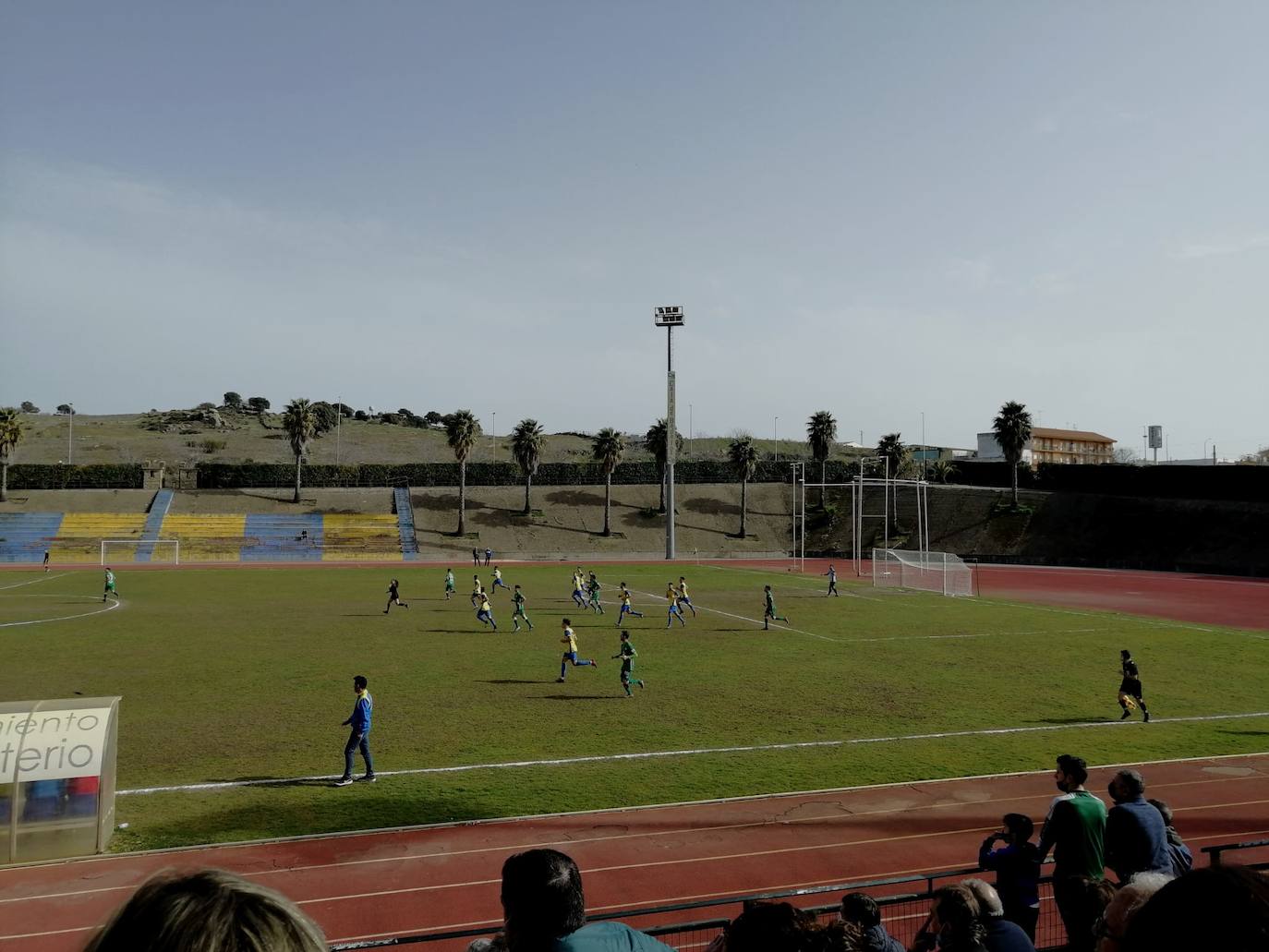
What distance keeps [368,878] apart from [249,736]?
313 inches

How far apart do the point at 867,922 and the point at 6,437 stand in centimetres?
9018

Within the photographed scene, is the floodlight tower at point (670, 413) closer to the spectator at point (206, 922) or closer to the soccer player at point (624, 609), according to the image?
the soccer player at point (624, 609)

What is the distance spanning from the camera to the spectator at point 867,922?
545cm

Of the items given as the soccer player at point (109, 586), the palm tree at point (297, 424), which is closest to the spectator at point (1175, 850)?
the soccer player at point (109, 586)

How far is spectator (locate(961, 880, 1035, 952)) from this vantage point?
5.39 metres

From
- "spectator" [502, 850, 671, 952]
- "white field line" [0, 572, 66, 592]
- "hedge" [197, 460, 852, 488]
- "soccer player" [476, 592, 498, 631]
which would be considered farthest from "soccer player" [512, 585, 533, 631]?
"hedge" [197, 460, 852, 488]

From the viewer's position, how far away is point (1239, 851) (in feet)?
35.4

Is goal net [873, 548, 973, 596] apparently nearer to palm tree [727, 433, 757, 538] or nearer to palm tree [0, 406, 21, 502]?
palm tree [727, 433, 757, 538]

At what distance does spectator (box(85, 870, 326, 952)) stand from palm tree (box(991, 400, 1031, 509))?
84.3 m

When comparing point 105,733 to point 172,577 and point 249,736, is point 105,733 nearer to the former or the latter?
point 249,736

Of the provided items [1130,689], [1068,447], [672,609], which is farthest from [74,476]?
[1068,447]

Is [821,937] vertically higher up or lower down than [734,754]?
higher up

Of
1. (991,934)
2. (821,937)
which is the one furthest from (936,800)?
(821,937)

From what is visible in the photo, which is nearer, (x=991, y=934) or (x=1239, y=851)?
(x=991, y=934)
